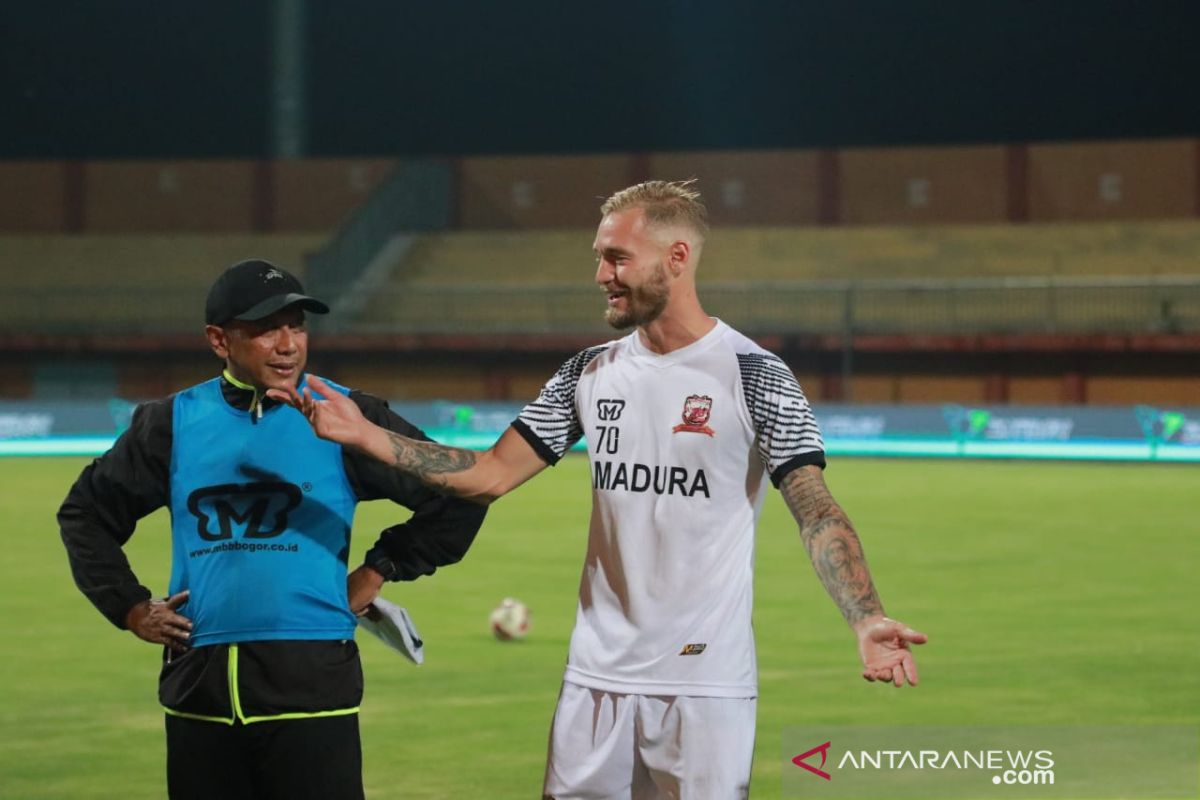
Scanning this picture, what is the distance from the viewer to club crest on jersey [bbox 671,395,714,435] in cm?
490

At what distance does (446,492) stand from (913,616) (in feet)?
29.1

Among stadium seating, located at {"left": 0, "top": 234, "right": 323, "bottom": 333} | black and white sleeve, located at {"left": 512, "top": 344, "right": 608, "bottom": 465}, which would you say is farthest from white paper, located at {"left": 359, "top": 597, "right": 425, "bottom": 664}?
stadium seating, located at {"left": 0, "top": 234, "right": 323, "bottom": 333}

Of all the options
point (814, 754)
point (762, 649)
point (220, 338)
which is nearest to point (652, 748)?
point (220, 338)

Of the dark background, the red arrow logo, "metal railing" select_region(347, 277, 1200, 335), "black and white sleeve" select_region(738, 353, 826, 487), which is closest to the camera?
"black and white sleeve" select_region(738, 353, 826, 487)

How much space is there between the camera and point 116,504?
199 inches

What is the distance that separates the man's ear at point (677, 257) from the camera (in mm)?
5020

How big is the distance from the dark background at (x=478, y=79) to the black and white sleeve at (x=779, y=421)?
168ft

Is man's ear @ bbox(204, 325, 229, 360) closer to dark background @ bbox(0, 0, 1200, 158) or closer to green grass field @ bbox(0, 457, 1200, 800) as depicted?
green grass field @ bbox(0, 457, 1200, 800)

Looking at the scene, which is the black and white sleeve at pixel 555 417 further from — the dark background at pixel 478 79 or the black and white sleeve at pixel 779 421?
the dark background at pixel 478 79

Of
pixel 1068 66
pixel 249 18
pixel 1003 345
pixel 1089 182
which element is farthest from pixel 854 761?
pixel 249 18

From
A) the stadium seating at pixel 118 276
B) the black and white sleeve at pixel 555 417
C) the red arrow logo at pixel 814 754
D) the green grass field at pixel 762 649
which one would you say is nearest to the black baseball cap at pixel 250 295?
the black and white sleeve at pixel 555 417

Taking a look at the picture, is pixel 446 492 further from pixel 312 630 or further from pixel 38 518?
pixel 38 518

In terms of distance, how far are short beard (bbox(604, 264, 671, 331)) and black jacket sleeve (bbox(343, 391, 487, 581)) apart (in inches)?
27.0

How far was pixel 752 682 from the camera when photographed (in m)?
4.96
